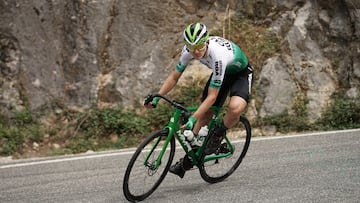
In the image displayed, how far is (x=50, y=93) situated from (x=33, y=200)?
4.53 meters

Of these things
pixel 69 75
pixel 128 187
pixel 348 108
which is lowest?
pixel 348 108

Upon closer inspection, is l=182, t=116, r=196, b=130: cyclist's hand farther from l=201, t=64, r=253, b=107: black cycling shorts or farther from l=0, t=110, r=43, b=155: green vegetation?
l=0, t=110, r=43, b=155: green vegetation

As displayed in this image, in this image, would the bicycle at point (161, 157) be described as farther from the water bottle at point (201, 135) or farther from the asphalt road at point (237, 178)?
the asphalt road at point (237, 178)

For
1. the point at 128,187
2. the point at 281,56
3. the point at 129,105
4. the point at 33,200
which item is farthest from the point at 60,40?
the point at 128,187

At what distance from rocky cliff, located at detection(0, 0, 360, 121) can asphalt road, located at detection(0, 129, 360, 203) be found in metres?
2.35

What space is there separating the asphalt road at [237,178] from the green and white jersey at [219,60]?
1273 millimetres

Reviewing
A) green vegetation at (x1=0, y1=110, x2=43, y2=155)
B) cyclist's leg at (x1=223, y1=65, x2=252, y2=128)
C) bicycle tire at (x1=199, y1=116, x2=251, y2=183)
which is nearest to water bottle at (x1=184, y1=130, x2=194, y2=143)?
bicycle tire at (x1=199, y1=116, x2=251, y2=183)

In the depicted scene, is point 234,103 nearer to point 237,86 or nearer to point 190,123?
point 237,86

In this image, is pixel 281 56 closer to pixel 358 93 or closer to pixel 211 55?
pixel 358 93

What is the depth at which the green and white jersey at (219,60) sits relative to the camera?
5289mm

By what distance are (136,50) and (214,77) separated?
534cm

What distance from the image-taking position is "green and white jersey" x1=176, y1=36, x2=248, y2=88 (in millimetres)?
5289

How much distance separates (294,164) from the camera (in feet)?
21.1

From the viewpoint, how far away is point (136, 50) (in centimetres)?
1038
